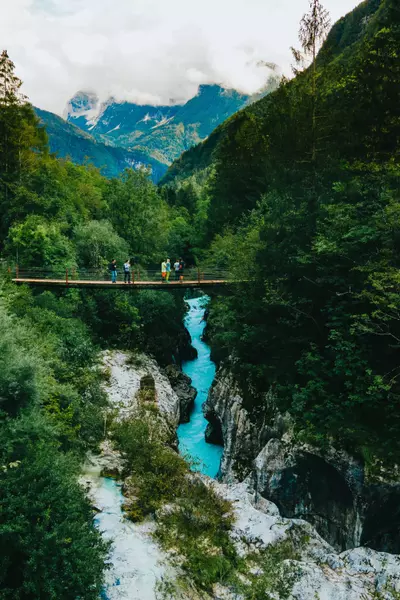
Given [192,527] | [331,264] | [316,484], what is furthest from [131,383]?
[331,264]

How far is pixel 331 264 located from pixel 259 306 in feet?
12.6

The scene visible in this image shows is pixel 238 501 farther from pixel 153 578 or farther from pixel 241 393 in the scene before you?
pixel 241 393

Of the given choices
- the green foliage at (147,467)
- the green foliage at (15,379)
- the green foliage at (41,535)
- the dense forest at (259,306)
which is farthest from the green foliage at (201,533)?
the green foliage at (15,379)

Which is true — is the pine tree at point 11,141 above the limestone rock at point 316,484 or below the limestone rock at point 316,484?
above

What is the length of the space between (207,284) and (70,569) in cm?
1559

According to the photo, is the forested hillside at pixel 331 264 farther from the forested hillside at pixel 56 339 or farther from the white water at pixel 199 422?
the forested hillside at pixel 56 339

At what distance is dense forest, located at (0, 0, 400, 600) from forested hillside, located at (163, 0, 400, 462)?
0.07 m

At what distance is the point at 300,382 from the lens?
49.8ft

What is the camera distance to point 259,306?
17.0 metres

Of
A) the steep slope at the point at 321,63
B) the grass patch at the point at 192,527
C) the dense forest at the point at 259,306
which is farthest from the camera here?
the steep slope at the point at 321,63

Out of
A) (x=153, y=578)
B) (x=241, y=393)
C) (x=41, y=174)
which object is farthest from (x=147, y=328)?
(x=153, y=578)

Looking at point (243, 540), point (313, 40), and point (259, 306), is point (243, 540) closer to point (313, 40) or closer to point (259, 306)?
point (259, 306)

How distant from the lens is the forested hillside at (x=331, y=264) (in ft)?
39.7

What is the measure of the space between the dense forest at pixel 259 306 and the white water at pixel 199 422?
2901 mm
